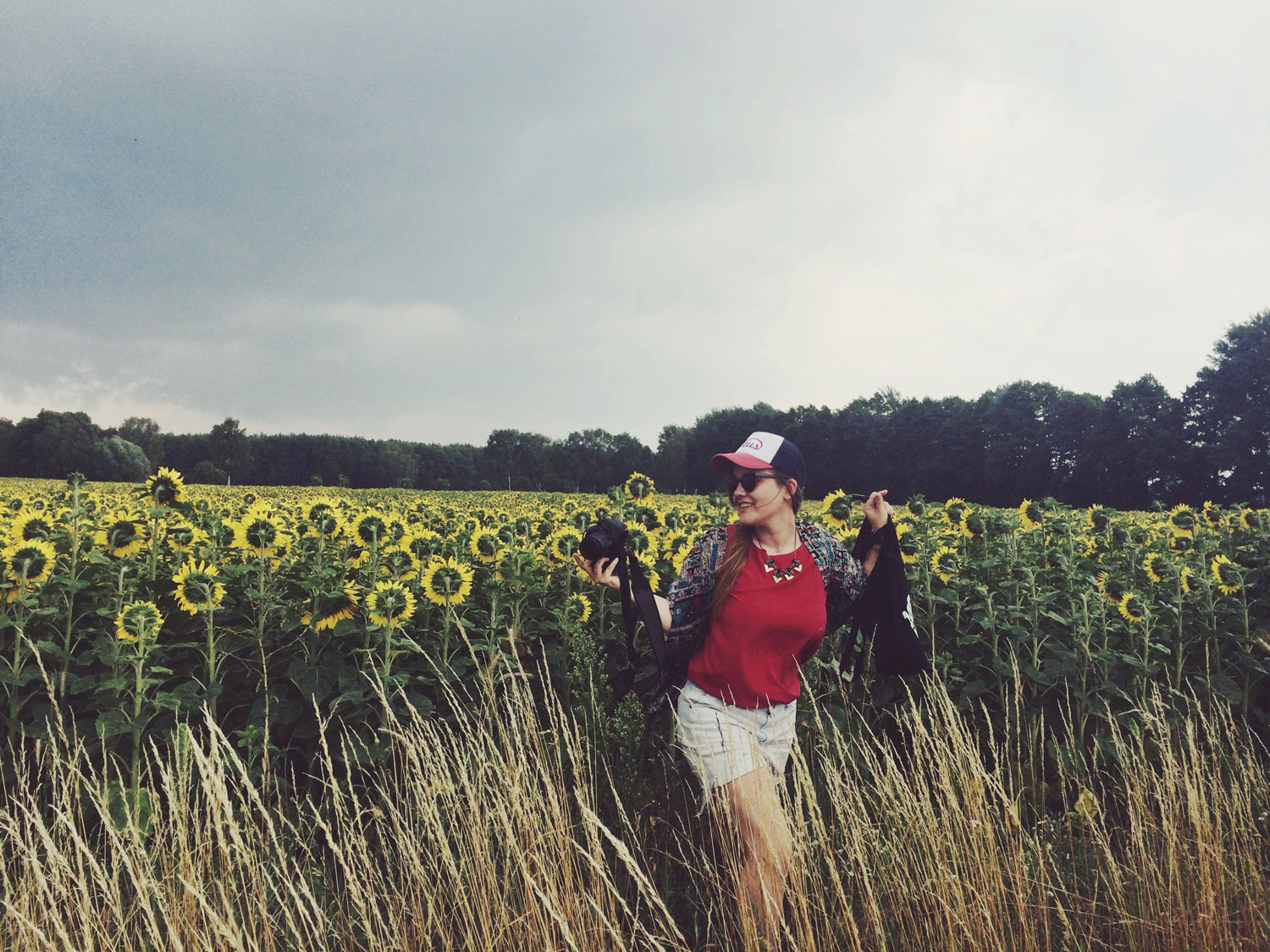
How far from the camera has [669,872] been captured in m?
3.53

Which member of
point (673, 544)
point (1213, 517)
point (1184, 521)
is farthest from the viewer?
point (1213, 517)

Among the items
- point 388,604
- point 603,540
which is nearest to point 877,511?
point 603,540

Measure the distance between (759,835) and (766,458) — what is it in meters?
1.55

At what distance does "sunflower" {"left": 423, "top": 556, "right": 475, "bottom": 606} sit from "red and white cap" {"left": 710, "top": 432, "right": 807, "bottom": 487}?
1.49m

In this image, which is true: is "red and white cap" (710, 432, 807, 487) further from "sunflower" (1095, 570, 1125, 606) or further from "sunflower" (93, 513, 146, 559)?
"sunflower" (93, 513, 146, 559)

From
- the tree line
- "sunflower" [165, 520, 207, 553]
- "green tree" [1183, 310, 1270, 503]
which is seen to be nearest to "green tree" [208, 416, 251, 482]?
the tree line

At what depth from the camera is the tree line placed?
137 ft

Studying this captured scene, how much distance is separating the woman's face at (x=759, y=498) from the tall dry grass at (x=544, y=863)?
2.87 feet

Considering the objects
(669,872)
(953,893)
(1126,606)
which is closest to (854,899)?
(953,893)

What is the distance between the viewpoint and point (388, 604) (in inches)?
140

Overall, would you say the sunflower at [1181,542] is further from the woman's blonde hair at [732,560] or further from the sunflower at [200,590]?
the sunflower at [200,590]

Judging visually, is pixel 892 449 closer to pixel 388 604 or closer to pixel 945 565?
pixel 945 565

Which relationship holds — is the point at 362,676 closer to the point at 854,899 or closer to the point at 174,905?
the point at 174,905

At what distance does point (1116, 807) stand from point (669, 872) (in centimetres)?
296
